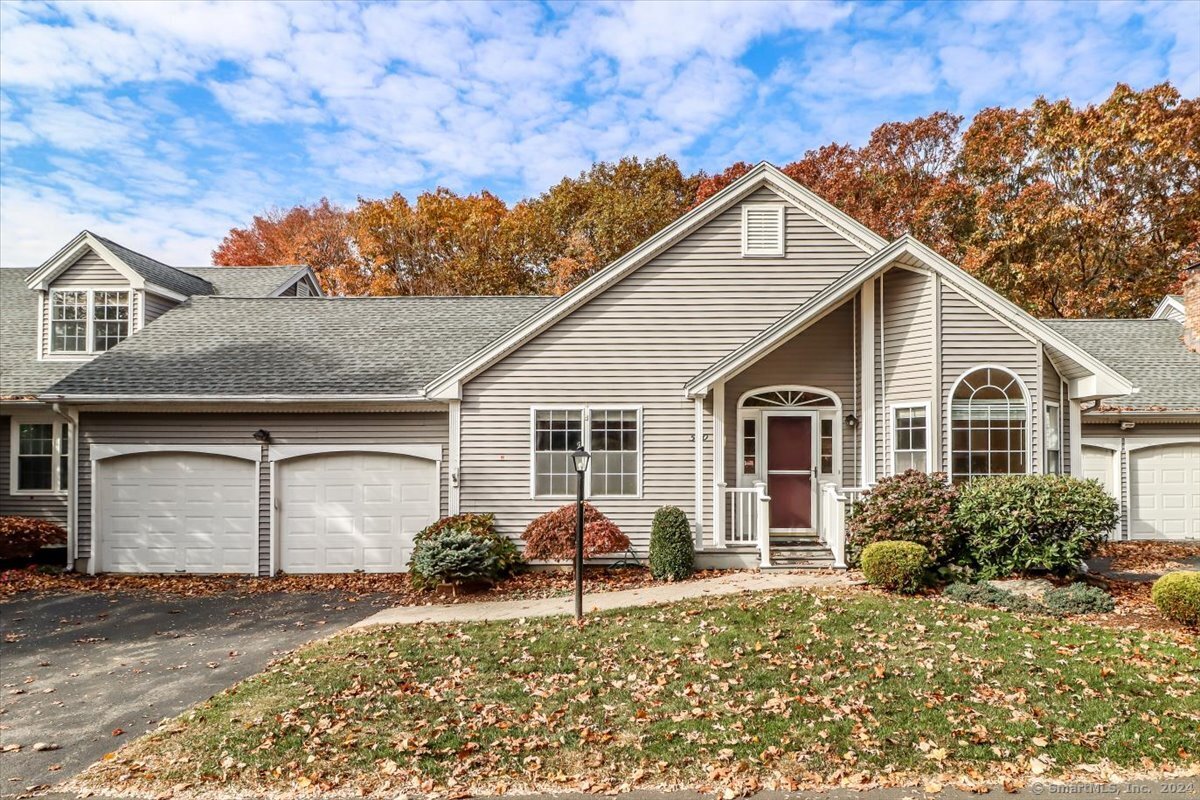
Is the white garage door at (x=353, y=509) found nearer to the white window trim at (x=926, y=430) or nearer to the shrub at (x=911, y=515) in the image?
the shrub at (x=911, y=515)

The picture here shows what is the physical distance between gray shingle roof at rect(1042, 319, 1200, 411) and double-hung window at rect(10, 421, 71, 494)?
21.9 meters

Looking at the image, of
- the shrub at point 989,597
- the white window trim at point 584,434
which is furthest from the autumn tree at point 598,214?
the shrub at point 989,597

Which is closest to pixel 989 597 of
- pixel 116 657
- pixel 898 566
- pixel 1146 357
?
pixel 898 566

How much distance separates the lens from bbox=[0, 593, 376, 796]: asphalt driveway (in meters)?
5.73

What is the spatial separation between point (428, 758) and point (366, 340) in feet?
35.2

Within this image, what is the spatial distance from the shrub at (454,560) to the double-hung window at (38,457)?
9086 mm

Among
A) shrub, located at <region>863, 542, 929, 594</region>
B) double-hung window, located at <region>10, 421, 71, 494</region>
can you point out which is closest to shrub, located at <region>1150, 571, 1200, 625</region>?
shrub, located at <region>863, 542, 929, 594</region>

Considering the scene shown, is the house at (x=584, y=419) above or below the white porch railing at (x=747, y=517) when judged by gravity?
above

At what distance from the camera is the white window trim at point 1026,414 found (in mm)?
10344

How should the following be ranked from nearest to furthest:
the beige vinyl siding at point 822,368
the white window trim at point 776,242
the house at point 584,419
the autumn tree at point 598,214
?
the house at point 584,419 < the beige vinyl siding at point 822,368 < the white window trim at point 776,242 < the autumn tree at point 598,214

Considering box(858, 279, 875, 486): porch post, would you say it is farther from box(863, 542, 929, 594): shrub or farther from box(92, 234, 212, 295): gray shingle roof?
box(92, 234, 212, 295): gray shingle roof

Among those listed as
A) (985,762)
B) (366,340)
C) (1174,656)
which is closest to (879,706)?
(985,762)

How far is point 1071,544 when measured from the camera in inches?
355

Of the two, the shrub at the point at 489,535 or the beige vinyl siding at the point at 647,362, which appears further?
the beige vinyl siding at the point at 647,362
